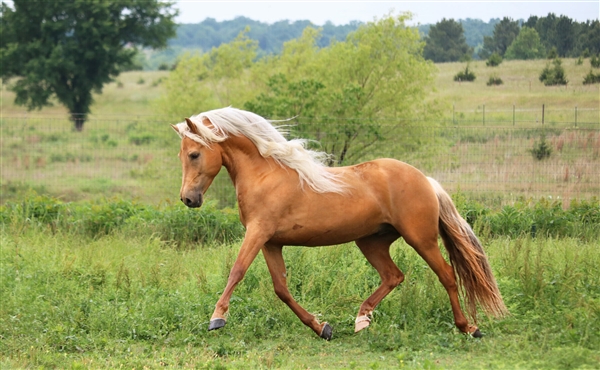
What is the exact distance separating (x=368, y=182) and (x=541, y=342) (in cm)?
198

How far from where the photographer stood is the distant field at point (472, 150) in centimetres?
1243

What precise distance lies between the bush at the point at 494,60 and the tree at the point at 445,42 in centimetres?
225

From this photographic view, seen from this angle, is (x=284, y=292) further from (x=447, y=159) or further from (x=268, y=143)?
(x=447, y=159)

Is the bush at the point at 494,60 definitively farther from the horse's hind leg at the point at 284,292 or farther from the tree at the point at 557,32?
the horse's hind leg at the point at 284,292

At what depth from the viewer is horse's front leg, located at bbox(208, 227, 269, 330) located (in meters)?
5.90

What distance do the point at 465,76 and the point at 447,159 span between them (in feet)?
16.4

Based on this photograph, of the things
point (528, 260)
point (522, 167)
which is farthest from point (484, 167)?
point (528, 260)

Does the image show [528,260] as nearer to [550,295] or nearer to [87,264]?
[550,295]

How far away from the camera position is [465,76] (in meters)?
17.3

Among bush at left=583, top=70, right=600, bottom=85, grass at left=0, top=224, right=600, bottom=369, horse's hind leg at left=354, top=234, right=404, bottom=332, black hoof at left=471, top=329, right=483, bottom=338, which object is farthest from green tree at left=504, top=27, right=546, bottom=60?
black hoof at left=471, top=329, right=483, bottom=338

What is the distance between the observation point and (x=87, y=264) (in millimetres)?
8625

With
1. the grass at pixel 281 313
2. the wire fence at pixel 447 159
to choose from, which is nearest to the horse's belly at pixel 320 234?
the grass at pixel 281 313

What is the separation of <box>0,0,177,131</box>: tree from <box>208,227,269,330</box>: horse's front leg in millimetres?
34418

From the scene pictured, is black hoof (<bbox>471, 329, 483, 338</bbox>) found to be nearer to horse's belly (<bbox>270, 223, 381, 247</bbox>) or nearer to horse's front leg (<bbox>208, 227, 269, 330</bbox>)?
horse's belly (<bbox>270, 223, 381, 247</bbox>)
